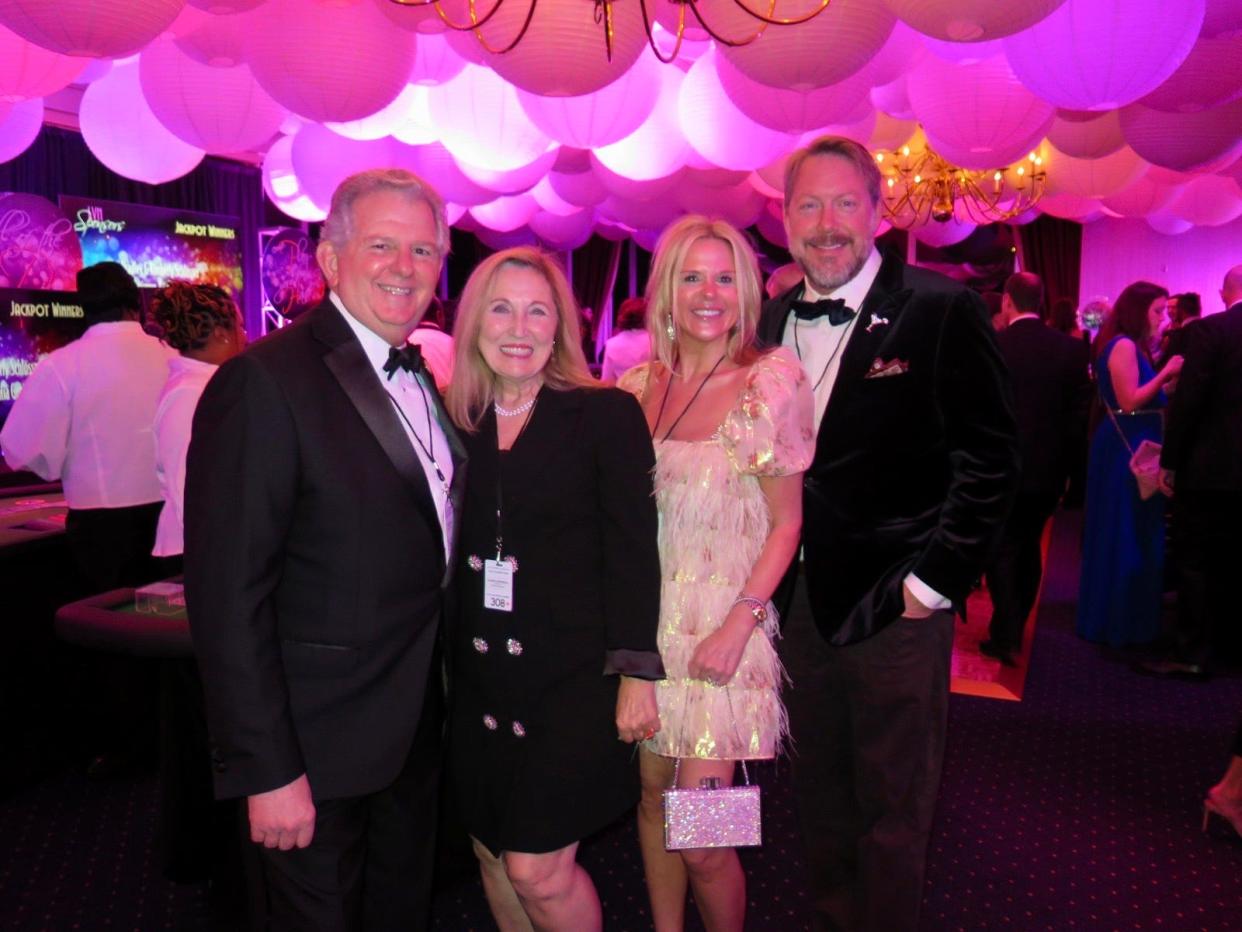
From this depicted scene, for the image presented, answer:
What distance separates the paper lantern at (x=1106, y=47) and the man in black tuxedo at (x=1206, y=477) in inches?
61.6

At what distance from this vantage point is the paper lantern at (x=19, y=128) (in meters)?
3.97

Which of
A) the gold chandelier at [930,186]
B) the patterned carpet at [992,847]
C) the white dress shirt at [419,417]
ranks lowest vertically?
the patterned carpet at [992,847]

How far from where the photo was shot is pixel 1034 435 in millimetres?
4613

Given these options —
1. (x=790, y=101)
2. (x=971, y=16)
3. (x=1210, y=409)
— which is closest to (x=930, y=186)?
(x=1210, y=409)

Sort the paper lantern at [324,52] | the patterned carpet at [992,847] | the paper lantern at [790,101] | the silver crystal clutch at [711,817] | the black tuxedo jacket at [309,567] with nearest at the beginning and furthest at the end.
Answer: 1. the black tuxedo jacket at [309,567]
2. the silver crystal clutch at [711,817]
3. the patterned carpet at [992,847]
4. the paper lantern at [324,52]
5. the paper lantern at [790,101]

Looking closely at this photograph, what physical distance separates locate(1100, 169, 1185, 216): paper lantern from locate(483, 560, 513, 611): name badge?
5.17m

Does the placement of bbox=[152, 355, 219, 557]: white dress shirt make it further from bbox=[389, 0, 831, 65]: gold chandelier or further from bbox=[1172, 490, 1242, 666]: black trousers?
bbox=[1172, 490, 1242, 666]: black trousers

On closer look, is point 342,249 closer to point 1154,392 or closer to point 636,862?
point 636,862

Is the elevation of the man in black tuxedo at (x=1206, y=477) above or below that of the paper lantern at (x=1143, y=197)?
below

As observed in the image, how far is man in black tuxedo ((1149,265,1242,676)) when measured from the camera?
4047 mm

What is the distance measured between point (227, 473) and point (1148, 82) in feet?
8.96

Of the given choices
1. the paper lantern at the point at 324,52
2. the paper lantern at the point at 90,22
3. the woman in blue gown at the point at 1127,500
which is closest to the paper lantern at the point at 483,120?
the paper lantern at the point at 324,52

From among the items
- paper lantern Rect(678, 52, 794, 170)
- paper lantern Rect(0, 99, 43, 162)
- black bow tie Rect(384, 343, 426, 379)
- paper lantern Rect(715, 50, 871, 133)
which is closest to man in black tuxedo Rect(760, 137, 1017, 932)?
black bow tie Rect(384, 343, 426, 379)

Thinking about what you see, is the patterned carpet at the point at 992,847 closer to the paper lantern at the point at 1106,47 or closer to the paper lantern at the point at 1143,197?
the paper lantern at the point at 1106,47
